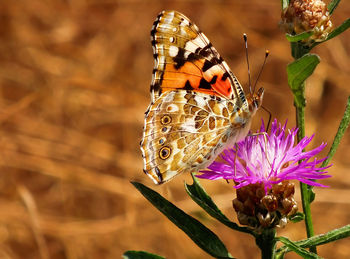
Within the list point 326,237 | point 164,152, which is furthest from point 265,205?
point 164,152

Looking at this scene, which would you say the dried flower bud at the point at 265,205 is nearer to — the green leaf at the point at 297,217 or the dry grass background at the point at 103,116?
the green leaf at the point at 297,217

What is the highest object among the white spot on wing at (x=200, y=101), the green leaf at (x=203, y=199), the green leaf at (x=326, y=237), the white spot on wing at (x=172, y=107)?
the white spot on wing at (x=200, y=101)

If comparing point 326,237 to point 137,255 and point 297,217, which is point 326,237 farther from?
point 137,255

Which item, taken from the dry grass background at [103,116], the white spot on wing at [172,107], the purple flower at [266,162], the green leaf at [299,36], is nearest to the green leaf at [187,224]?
the purple flower at [266,162]

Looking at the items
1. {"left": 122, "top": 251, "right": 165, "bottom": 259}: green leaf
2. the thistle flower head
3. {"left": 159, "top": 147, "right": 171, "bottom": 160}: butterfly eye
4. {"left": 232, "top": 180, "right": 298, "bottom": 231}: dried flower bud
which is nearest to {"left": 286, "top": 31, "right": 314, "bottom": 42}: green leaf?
the thistle flower head

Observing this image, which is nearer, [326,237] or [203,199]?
[326,237]

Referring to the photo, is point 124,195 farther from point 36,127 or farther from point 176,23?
point 176,23
